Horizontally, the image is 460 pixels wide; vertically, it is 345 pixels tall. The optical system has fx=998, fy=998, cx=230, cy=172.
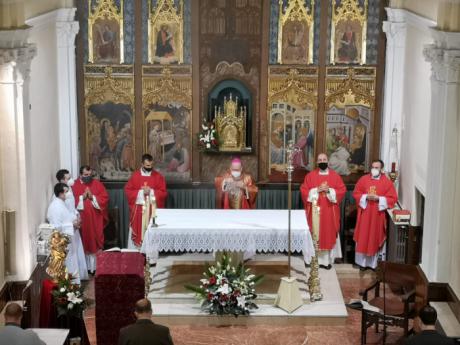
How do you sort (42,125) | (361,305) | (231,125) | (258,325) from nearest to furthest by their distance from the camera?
(258,325), (361,305), (42,125), (231,125)

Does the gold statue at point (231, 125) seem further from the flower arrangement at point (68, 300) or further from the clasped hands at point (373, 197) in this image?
the flower arrangement at point (68, 300)

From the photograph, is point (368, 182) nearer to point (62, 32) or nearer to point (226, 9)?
point (226, 9)

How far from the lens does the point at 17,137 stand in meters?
14.1

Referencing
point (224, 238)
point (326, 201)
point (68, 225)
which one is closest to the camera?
point (224, 238)

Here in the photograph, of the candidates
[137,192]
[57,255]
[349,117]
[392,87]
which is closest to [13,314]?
[57,255]

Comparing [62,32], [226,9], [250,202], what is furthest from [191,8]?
[250,202]

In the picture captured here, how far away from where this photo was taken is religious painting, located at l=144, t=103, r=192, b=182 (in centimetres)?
1850

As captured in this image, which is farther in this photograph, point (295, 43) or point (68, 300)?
point (295, 43)

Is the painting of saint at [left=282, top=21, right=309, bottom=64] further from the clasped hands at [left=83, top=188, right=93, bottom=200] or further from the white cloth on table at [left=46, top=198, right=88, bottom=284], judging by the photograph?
the white cloth on table at [left=46, top=198, right=88, bottom=284]

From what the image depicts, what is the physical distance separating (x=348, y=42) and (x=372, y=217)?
3.33 metres

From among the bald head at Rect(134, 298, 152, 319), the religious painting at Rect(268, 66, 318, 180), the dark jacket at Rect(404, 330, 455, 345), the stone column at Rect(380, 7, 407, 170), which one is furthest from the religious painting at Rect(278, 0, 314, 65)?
the dark jacket at Rect(404, 330, 455, 345)

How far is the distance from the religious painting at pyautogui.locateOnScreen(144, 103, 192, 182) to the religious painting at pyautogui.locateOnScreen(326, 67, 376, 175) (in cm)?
264

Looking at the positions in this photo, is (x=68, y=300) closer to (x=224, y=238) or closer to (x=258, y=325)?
(x=258, y=325)

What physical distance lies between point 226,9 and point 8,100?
553 cm
